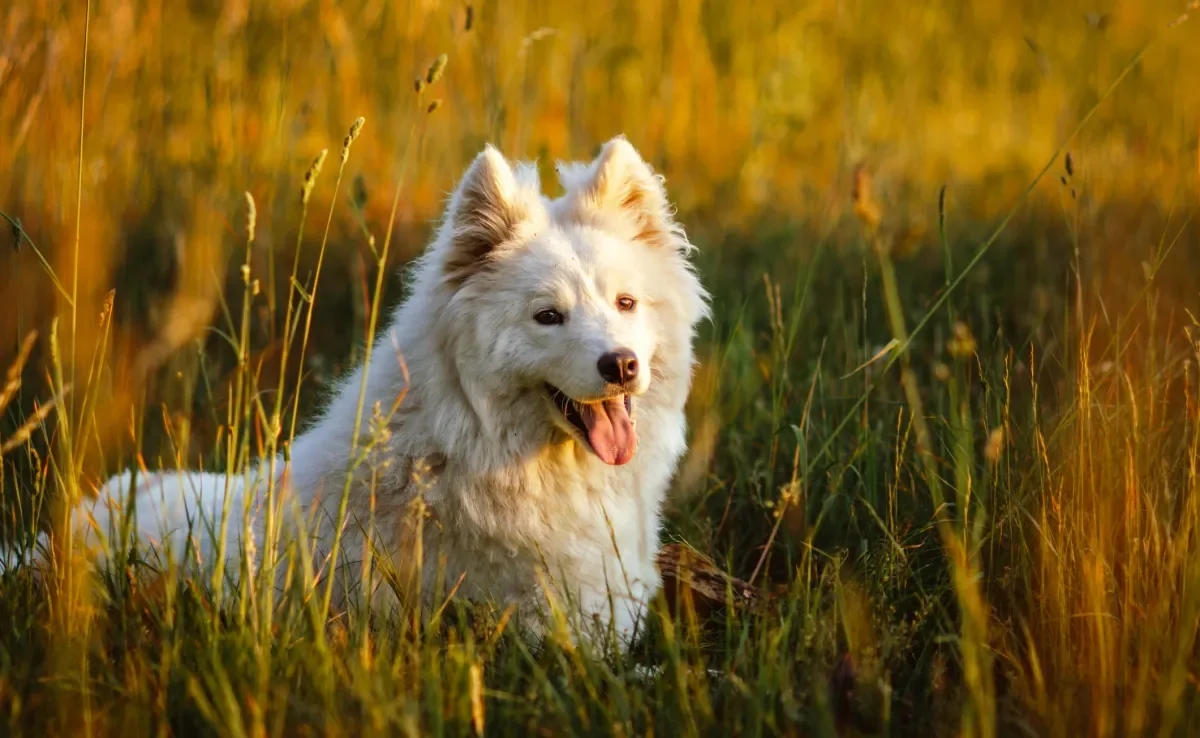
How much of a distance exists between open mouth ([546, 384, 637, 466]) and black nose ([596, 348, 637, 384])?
0.18m

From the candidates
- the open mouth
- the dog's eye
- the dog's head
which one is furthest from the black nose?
the dog's eye

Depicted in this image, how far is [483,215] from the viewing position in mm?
3660

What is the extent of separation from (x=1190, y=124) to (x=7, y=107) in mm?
→ 6139

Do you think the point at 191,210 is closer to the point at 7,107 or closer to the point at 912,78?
the point at 7,107

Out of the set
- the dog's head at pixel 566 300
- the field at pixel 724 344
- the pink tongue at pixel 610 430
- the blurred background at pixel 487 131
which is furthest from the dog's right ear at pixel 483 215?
the blurred background at pixel 487 131

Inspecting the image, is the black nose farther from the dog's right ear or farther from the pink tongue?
the dog's right ear

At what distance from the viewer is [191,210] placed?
5.79 meters

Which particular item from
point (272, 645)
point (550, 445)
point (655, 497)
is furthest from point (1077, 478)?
point (272, 645)

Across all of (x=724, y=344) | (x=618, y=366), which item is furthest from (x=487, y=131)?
(x=618, y=366)

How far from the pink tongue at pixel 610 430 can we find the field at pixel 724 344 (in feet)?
1.55

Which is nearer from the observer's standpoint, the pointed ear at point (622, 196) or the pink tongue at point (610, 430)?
the pink tongue at point (610, 430)

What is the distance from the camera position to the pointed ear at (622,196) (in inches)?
148

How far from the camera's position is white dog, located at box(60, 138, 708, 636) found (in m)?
3.37

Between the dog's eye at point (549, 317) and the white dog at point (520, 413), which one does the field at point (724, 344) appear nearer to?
the white dog at point (520, 413)
